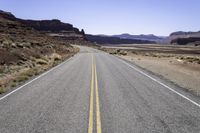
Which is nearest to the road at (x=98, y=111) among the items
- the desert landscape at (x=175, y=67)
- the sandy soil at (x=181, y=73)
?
the sandy soil at (x=181, y=73)

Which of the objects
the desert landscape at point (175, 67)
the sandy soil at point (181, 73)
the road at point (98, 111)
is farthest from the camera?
the desert landscape at point (175, 67)

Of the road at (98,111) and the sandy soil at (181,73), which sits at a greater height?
the road at (98,111)

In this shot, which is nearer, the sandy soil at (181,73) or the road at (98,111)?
the road at (98,111)

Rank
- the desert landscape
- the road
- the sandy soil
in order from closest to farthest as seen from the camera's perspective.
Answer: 1. the road
2. the sandy soil
3. the desert landscape

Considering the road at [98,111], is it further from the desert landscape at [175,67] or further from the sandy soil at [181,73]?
the desert landscape at [175,67]

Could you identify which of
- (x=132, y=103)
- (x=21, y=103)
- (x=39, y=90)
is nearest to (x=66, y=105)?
(x=21, y=103)

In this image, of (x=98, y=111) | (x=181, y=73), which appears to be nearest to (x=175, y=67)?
(x=181, y=73)

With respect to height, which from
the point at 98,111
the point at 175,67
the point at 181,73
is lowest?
the point at 175,67

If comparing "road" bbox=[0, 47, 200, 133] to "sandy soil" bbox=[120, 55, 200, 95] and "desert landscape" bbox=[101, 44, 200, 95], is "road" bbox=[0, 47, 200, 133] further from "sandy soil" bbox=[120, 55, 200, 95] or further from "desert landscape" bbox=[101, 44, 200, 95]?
"desert landscape" bbox=[101, 44, 200, 95]

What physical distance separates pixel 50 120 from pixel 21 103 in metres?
2.55

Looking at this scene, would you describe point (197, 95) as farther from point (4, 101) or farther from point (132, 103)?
point (4, 101)

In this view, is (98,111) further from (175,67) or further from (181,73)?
(175,67)

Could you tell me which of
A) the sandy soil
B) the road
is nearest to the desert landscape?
the sandy soil

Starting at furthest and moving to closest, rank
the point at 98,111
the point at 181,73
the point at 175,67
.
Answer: the point at 175,67 → the point at 181,73 → the point at 98,111
